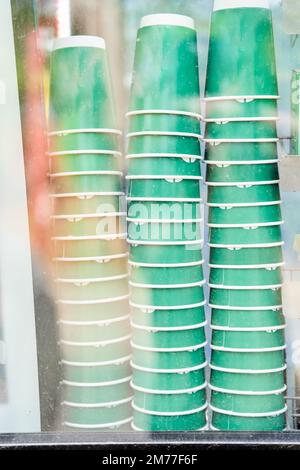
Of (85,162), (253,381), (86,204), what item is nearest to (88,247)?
(86,204)

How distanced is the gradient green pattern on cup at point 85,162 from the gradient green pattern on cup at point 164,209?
11 centimetres

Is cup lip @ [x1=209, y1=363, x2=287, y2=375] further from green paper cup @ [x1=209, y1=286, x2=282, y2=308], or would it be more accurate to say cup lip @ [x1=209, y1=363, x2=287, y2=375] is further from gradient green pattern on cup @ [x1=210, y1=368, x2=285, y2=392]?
green paper cup @ [x1=209, y1=286, x2=282, y2=308]

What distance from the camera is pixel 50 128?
5.13 ft

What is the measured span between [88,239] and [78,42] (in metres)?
0.48

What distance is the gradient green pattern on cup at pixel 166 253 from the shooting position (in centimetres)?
155

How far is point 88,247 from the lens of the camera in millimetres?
1565

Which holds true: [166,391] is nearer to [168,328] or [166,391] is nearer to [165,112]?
[168,328]

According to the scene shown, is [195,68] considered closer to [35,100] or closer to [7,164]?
[35,100]

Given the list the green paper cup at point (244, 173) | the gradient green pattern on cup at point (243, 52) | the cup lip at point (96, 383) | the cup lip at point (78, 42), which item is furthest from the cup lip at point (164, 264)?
the cup lip at point (78, 42)

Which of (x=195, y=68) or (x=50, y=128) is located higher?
(x=195, y=68)

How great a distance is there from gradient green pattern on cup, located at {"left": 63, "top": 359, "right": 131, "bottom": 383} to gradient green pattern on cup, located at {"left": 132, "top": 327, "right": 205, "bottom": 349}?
3.6 inches

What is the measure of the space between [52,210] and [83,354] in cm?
38

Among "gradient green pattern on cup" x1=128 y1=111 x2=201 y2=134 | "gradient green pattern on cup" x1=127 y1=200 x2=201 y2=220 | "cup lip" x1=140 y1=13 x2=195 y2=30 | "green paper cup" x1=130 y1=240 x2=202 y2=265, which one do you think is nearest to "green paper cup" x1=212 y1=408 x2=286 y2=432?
"green paper cup" x1=130 y1=240 x2=202 y2=265
